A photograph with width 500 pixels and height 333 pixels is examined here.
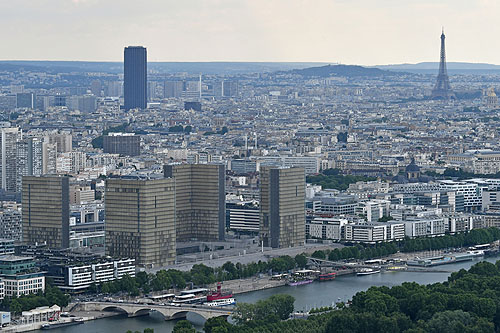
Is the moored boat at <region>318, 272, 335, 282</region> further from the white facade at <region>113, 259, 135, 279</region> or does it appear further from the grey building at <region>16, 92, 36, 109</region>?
the grey building at <region>16, 92, 36, 109</region>

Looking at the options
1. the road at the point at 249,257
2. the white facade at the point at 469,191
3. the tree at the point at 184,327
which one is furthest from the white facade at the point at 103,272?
the white facade at the point at 469,191

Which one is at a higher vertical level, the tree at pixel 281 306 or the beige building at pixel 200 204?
the beige building at pixel 200 204

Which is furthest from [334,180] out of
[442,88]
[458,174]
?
[442,88]

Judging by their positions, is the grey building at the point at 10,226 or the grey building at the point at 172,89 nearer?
the grey building at the point at 10,226

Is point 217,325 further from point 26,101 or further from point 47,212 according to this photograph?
point 26,101

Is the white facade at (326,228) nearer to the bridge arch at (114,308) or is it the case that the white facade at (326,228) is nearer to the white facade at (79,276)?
the white facade at (79,276)

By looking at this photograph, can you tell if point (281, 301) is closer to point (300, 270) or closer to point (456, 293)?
point (456, 293)
